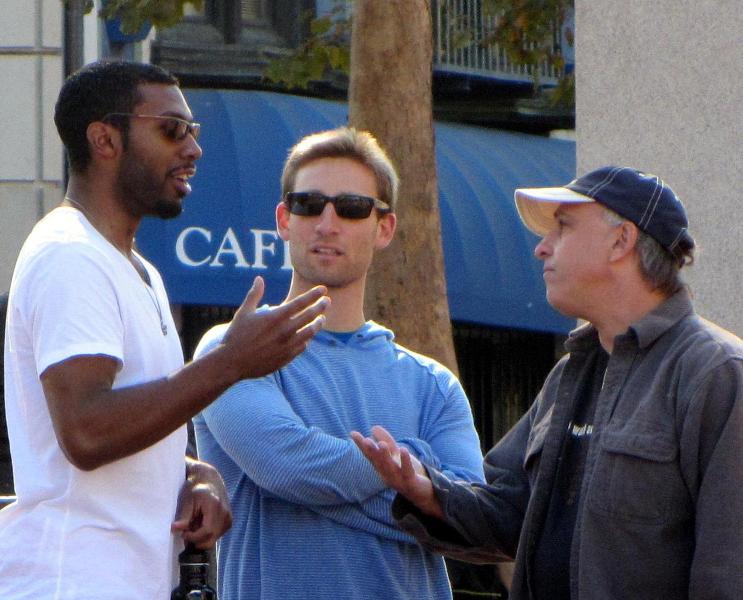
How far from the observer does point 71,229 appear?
321 centimetres

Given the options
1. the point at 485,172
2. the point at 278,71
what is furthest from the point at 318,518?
the point at 485,172

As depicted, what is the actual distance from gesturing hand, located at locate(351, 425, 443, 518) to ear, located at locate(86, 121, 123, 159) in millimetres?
873

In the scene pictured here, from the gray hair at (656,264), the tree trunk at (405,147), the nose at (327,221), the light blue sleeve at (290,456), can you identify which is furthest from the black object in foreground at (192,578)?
the tree trunk at (405,147)

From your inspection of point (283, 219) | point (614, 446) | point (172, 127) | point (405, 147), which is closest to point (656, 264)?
point (614, 446)

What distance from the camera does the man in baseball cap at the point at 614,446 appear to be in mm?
3293

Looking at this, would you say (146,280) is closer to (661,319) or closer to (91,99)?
(91,99)

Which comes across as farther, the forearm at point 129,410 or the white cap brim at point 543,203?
the white cap brim at point 543,203

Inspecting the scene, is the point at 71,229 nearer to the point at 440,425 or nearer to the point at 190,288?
the point at 440,425

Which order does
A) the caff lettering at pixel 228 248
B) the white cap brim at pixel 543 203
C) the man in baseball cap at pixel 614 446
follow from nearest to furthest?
the man in baseball cap at pixel 614 446 → the white cap brim at pixel 543 203 → the caff lettering at pixel 228 248

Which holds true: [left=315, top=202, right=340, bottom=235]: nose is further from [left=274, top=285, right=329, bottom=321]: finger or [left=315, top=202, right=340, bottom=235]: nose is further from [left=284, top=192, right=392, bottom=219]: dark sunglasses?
[left=274, top=285, right=329, bottom=321]: finger

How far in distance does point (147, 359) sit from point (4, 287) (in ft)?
26.7

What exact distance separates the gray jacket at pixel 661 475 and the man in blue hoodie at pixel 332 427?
0.38 metres

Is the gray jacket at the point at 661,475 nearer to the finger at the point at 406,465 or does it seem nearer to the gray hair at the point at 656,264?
the gray hair at the point at 656,264

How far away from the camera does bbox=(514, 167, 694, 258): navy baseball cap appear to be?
11.9 ft
